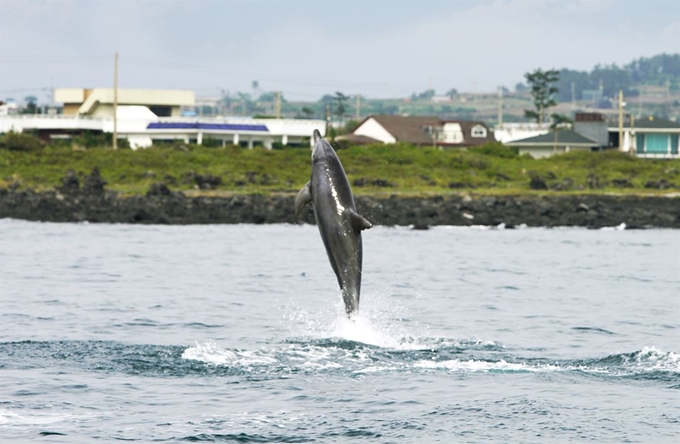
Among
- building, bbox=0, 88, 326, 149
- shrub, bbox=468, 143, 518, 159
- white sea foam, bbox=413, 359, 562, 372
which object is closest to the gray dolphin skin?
white sea foam, bbox=413, 359, 562, 372

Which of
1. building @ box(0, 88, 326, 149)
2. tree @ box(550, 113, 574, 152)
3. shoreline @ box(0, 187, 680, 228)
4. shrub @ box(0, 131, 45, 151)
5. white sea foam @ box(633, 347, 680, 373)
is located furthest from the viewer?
tree @ box(550, 113, 574, 152)

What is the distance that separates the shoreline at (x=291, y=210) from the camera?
55.8 m

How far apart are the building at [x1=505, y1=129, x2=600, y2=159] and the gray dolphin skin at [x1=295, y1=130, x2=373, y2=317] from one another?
287 feet

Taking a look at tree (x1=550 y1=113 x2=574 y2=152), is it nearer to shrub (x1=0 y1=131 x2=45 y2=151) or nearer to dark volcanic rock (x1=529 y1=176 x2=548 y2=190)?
dark volcanic rock (x1=529 y1=176 x2=548 y2=190)

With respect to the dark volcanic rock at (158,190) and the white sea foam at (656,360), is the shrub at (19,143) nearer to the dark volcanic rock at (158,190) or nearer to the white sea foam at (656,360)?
the dark volcanic rock at (158,190)

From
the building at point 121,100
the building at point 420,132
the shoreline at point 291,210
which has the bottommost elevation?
the shoreline at point 291,210

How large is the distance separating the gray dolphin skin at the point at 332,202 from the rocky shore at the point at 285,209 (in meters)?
37.9

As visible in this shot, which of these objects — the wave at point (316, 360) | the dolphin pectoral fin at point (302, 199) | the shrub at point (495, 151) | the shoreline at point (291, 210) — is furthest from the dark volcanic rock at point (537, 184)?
the dolphin pectoral fin at point (302, 199)

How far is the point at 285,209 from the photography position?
58.2 metres

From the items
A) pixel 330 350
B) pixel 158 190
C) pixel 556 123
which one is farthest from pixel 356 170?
pixel 330 350

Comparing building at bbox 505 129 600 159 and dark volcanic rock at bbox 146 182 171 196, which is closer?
dark volcanic rock at bbox 146 182 171 196

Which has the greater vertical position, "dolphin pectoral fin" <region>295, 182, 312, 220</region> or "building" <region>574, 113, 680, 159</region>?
"building" <region>574, 113, 680, 159</region>

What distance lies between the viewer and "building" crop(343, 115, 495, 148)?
4350 inches

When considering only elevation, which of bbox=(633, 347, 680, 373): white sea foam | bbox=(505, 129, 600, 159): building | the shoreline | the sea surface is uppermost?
bbox=(505, 129, 600, 159): building
